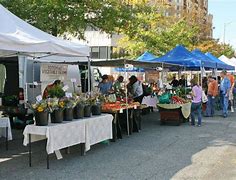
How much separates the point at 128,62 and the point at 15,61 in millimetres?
3991

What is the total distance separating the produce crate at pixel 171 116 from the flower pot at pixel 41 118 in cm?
649

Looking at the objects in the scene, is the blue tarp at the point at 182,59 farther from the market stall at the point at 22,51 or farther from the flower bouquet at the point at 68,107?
the flower bouquet at the point at 68,107

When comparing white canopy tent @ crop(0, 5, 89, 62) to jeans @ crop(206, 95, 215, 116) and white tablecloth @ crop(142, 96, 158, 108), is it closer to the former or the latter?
white tablecloth @ crop(142, 96, 158, 108)

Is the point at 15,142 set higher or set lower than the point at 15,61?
lower

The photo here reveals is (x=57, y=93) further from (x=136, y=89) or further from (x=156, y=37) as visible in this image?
(x=156, y=37)

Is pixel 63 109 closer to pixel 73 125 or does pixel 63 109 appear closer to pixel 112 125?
pixel 73 125

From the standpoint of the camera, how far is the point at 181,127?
12484 millimetres

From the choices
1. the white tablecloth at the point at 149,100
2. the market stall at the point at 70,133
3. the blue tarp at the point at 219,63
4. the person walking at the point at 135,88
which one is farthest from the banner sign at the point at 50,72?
the blue tarp at the point at 219,63

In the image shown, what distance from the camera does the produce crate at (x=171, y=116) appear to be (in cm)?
1284

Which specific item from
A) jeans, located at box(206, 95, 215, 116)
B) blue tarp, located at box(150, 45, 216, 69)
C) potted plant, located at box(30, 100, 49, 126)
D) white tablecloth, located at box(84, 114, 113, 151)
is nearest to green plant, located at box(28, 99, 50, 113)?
potted plant, located at box(30, 100, 49, 126)

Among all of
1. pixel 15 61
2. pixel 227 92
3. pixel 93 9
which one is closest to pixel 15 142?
pixel 15 61

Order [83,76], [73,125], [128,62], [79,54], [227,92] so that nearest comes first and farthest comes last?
[73,125]
[79,54]
[128,62]
[227,92]
[83,76]

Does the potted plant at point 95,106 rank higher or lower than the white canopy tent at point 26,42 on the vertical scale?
lower

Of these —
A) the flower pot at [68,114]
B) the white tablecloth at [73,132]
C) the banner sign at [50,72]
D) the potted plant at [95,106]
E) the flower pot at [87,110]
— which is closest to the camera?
the white tablecloth at [73,132]
